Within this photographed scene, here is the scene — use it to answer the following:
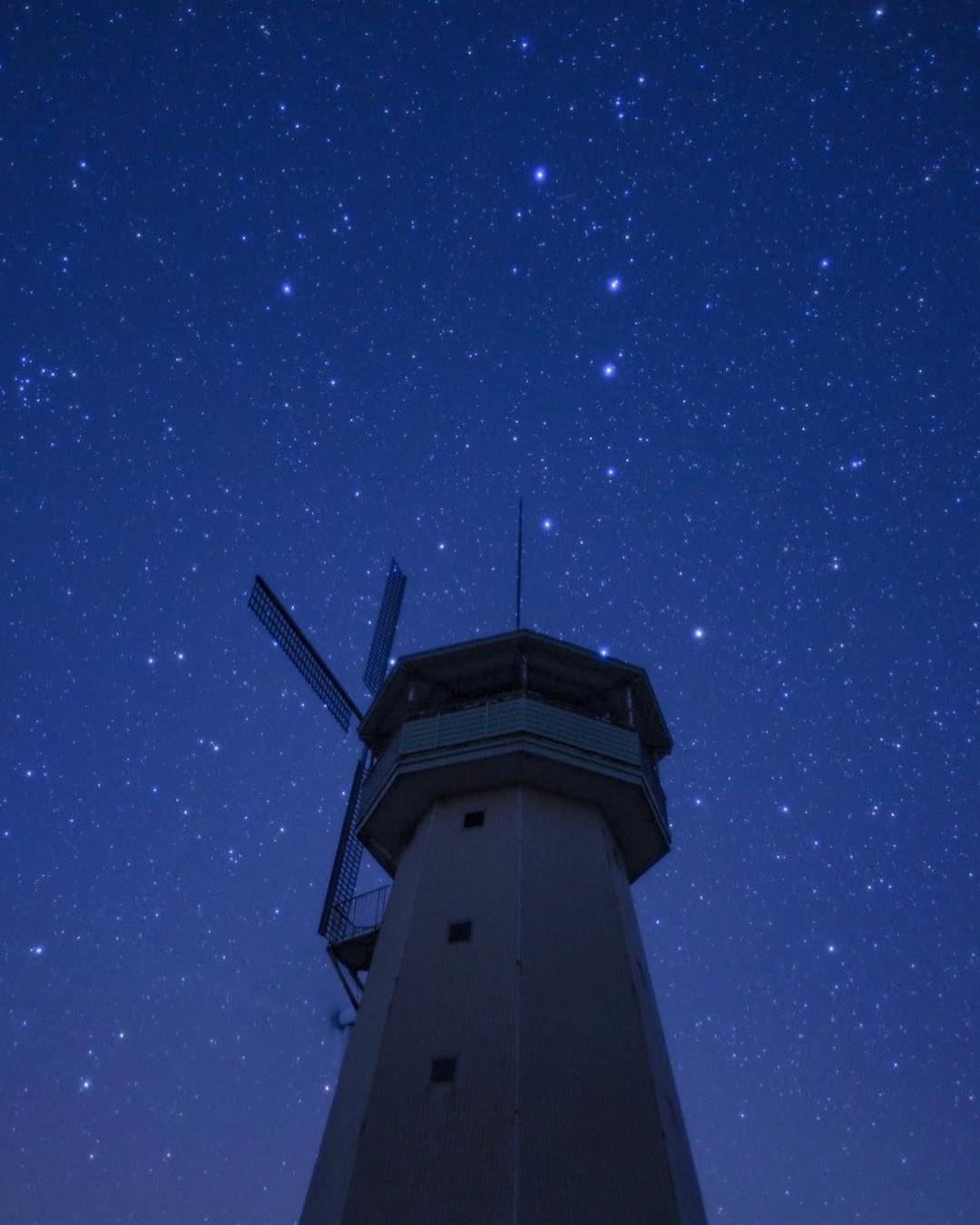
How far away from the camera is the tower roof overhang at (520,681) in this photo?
1936cm

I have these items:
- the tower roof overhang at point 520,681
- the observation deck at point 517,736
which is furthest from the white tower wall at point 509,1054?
the tower roof overhang at point 520,681

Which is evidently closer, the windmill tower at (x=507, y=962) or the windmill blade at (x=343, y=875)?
the windmill tower at (x=507, y=962)

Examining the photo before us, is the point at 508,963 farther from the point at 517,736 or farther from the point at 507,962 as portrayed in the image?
the point at 517,736

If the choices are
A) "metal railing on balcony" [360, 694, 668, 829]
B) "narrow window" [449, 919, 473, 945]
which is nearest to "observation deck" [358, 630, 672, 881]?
"metal railing on balcony" [360, 694, 668, 829]

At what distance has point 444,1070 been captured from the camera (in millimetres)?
13195

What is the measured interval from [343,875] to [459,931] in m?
6.84

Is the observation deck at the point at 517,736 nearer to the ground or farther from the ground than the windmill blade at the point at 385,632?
nearer to the ground

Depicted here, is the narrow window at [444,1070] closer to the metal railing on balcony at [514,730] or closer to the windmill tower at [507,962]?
the windmill tower at [507,962]

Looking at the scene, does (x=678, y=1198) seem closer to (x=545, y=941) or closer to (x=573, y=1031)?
(x=573, y=1031)

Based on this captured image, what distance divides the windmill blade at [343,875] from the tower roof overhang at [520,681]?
82.5 inches

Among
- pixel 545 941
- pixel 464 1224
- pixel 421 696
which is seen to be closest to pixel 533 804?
pixel 545 941

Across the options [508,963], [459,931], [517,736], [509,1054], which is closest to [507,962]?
[508,963]

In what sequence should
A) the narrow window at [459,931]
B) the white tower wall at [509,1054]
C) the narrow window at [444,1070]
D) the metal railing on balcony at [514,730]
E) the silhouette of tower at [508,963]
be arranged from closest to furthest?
the white tower wall at [509,1054] < the silhouette of tower at [508,963] < the narrow window at [444,1070] < the narrow window at [459,931] < the metal railing on balcony at [514,730]

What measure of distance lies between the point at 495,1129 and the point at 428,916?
156 inches
